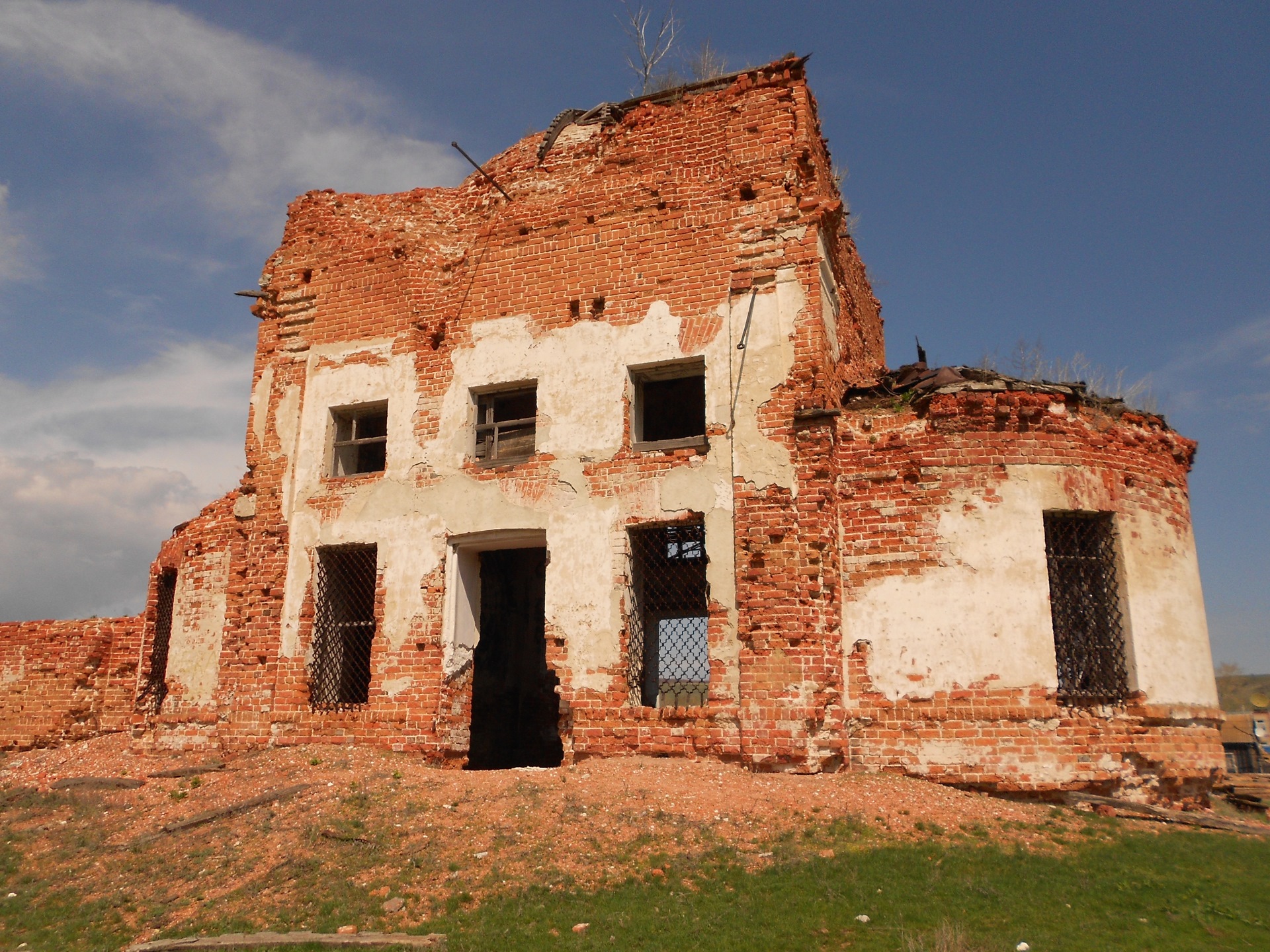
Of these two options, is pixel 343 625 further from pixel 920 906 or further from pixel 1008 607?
pixel 920 906

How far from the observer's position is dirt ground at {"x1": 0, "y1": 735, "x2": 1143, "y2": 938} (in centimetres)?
718

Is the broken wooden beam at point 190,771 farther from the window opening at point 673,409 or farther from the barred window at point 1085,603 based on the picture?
the barred window at point 1085,603

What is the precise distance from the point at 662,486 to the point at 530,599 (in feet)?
18.0

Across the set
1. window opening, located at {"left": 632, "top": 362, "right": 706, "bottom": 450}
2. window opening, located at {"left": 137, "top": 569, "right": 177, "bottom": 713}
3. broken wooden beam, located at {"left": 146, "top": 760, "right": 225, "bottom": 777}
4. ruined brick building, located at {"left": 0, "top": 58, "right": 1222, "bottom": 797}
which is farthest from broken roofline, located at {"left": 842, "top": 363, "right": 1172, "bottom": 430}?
window opening, located at {"left": 137, "top": 569, "right": 177, "bottom": 713}

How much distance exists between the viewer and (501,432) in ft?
39.8

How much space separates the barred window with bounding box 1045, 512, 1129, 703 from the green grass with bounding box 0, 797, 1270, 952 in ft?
5.56

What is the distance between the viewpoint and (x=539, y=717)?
14773 mm

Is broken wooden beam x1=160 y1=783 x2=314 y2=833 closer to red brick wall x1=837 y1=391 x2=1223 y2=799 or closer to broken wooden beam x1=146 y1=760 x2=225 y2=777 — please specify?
broken wooden beam x1=146 y1=760 x2=225 y2=777

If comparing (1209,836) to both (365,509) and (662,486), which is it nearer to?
(662,486)

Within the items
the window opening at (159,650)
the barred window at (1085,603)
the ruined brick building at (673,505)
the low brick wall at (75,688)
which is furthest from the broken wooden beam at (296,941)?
the low brick wall at (75,688)

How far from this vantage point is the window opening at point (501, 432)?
11789 mm

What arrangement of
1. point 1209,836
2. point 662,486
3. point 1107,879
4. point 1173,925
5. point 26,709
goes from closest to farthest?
point 1173,925 < point 1107,879 < point 1209,836 < point 662,486 < point 26,709

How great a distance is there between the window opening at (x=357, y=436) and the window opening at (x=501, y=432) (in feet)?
4.39

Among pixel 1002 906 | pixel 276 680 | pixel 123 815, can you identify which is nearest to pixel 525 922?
pixel 1002 906
